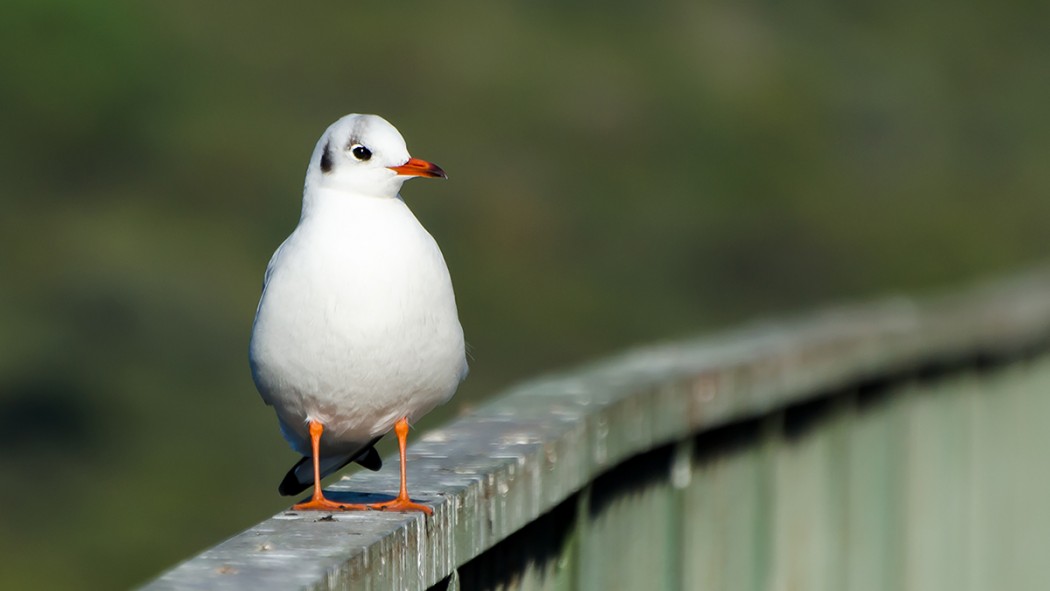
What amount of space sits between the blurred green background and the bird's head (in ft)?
20.8

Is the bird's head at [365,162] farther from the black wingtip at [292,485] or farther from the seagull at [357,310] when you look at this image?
the black wingtip at [292,485]

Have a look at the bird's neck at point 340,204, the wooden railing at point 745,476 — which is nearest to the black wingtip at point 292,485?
the wooden railing at point 745,476

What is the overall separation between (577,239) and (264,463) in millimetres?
4522

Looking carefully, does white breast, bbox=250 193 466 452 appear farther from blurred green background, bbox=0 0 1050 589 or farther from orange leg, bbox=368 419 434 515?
blurred green background, bbox=0 0 1050 589

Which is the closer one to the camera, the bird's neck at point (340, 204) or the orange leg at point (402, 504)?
the orange leg at point (402, 504)

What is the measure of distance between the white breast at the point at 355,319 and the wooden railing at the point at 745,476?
182mm

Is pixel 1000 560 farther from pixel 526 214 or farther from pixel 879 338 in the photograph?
pixel 526 214

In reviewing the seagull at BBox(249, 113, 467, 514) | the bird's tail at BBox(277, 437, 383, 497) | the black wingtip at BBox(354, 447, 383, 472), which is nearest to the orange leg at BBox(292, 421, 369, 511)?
the seagull at BBox(249, 113, 467, 514)

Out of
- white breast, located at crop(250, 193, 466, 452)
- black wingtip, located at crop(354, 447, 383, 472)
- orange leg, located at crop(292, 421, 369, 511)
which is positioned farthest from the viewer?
black wingtip, located at crop(354, 447, 383, 472)

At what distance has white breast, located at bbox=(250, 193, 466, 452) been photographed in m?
3.07

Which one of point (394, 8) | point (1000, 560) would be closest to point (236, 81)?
point (394, 8)

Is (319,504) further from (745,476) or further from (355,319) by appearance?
(745,476)

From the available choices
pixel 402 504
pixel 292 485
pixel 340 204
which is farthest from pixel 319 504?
pixel 292 485

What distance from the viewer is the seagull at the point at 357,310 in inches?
121
